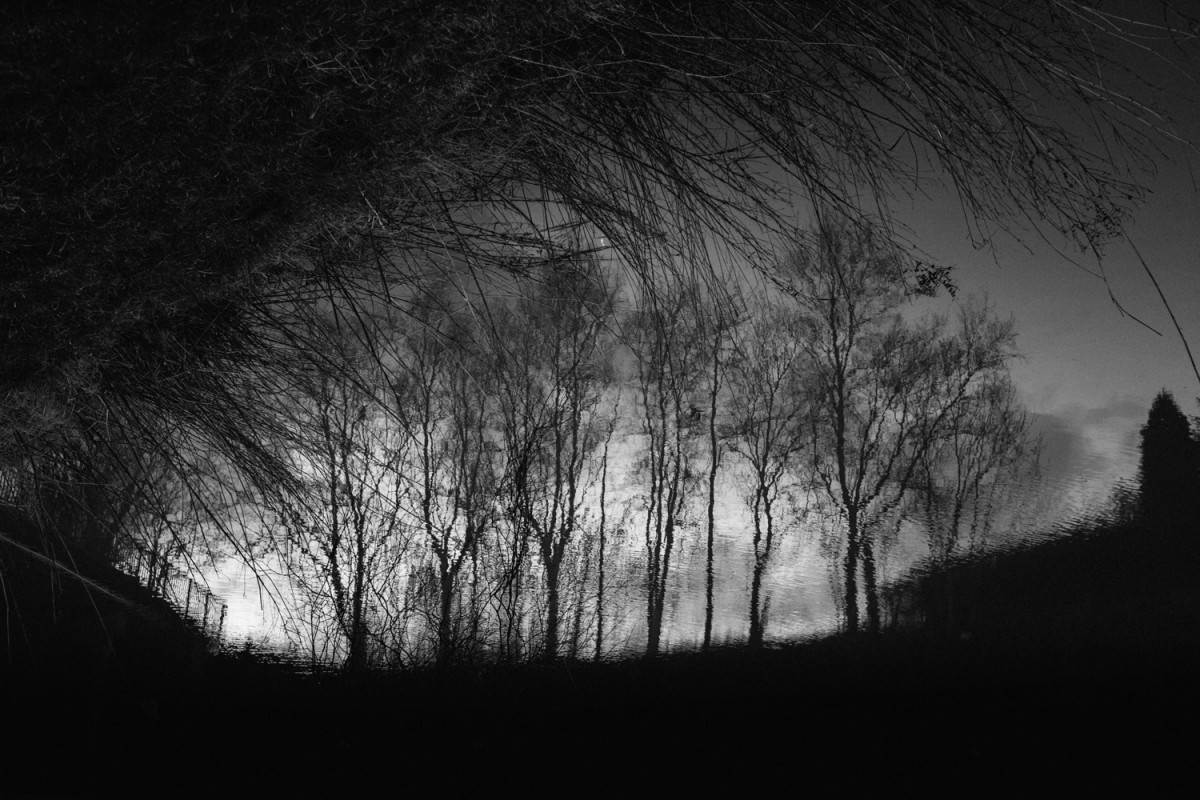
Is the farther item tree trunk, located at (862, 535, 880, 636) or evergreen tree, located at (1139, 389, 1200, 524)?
A: evergreen tree, located at (1139, 389, 1200, 524)

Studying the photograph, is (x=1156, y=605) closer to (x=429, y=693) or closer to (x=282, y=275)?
(x=429, y=693)

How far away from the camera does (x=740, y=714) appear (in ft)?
14.6

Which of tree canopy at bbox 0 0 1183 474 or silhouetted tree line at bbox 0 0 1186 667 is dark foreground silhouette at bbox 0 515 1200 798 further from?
tree canopy at bbox 0 0 1183 474

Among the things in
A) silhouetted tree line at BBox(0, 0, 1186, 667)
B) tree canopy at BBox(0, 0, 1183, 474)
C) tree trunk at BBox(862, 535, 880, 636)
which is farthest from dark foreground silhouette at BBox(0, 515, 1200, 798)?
tree canopy at BBox(0, 0, 1183, 474)

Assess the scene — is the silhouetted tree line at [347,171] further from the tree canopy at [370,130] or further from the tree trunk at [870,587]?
the tree trunk at [870,587]

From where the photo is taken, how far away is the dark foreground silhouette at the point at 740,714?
364 cm

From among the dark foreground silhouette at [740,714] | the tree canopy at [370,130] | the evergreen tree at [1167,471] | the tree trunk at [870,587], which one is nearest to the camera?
the tree canopy at [370,130]

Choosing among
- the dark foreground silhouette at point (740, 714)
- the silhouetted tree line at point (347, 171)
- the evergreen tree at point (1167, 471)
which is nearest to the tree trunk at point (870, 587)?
the dark foreground silhouette at point (740, 714)

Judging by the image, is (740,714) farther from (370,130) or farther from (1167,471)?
(370,130)

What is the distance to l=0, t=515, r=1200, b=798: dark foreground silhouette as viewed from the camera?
11.9ft

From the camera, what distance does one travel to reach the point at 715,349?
3.14ft

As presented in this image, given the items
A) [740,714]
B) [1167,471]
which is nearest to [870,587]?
[740,714]

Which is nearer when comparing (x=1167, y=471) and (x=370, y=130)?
(x=370, y=130)

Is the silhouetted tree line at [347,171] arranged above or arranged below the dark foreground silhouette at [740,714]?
Result: above
